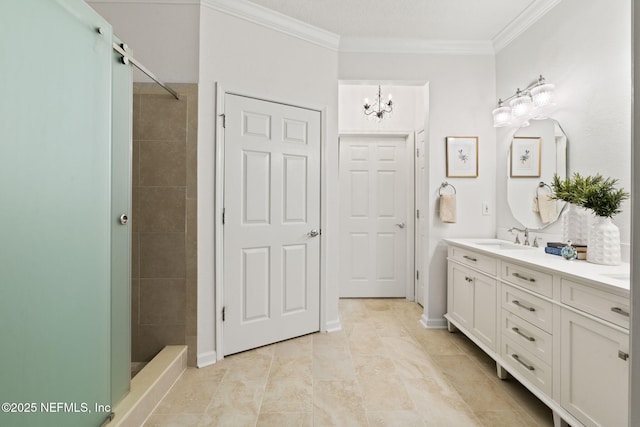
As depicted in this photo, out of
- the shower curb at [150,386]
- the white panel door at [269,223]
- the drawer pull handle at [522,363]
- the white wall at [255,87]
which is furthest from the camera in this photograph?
the white panel door at [269,223]

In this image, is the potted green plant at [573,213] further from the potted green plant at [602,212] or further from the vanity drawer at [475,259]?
the vanity drawer at [475,259]

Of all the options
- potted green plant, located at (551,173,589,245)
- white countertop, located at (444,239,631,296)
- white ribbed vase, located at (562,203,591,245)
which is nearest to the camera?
white countertop, located at (444,239,631,296)

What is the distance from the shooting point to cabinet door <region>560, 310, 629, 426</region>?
4.19 feet

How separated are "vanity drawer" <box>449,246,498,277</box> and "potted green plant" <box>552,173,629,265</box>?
0.51 m

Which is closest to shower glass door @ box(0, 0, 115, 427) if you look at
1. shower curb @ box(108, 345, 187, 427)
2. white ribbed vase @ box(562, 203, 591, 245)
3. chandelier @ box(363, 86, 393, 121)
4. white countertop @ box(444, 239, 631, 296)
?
shower curb @ box(108, 345, 187, 427)

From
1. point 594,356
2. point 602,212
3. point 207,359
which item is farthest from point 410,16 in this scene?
point 207,359

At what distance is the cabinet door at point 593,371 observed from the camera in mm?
1277

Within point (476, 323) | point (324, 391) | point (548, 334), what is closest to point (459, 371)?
point (476, 323)

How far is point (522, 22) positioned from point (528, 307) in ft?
7.48

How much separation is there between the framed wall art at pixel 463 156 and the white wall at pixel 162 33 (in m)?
2.27

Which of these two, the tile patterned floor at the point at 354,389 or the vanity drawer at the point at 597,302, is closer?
the vanity drawer at the point at 597,302

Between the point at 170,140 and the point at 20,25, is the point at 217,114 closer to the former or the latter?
the point at 170,140

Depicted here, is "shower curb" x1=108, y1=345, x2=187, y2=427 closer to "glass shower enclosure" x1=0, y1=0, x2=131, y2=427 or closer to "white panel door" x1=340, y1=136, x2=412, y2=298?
"glass shower enclosure" x1=0, y1=0, x2=131, y2=427

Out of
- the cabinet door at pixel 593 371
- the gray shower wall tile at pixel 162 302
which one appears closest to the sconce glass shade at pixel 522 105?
the cabinet door at pixel 593 371
